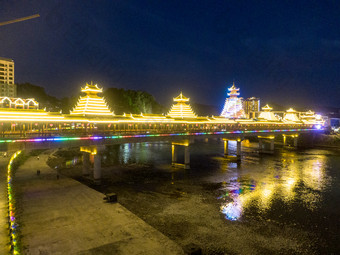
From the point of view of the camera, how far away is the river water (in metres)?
19.2

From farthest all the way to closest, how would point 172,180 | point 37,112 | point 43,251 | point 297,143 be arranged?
point 297,143 < point 172,180 < point 37,112 < point 43,251

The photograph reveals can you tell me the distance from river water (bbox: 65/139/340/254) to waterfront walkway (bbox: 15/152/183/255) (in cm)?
311

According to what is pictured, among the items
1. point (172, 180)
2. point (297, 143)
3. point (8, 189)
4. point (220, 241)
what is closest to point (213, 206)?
point (220, 241)

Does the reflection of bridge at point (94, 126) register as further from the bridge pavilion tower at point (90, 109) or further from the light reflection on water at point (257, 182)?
the light reflection on water at point (257, 182)

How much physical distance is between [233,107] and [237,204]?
56.6 meters

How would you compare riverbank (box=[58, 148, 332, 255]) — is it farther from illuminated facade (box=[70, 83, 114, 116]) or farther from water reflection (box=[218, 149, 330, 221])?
illuminated facade (box=[70, 83, 114, 116])

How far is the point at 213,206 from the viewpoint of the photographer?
26.8 metres

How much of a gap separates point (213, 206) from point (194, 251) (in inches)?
485

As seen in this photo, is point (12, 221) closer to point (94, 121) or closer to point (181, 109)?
point (94, 121)

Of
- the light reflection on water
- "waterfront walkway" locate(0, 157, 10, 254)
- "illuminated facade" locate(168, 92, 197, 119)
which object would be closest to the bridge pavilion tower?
the light reflection on water

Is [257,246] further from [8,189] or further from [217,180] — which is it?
[8,189]

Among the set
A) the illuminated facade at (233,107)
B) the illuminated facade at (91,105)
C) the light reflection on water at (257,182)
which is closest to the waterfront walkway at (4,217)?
the illuminated facade at (91,105)

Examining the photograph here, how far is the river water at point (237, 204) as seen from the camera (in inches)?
757

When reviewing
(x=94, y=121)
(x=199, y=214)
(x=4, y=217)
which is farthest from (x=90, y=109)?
(x=199, y=214)
